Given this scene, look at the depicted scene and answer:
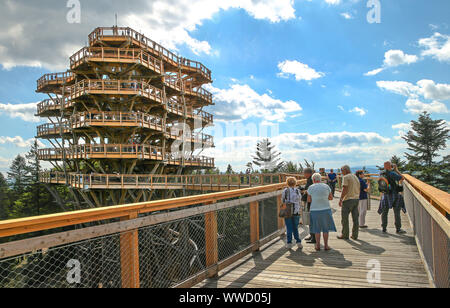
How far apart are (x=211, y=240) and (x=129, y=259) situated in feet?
6.02

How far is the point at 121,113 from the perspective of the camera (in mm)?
27219

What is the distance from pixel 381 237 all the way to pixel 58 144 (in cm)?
4040

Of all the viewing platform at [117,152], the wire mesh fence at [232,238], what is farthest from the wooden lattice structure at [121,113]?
the wire mesh fence at [232,238]

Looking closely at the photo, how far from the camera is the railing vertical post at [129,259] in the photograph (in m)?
3.51

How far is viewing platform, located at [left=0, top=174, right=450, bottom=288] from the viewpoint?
9.85 ft

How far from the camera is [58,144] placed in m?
38.3

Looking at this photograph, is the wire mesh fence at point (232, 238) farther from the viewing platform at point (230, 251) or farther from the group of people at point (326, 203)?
the group of people at point (326, 203)

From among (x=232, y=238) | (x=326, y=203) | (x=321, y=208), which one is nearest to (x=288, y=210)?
(x=321, y=208)

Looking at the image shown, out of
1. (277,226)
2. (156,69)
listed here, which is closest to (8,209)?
(156,69)

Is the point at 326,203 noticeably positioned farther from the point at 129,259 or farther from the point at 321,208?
the point at 129,259

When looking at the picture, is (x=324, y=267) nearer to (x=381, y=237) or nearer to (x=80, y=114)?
(x=381, y=237)

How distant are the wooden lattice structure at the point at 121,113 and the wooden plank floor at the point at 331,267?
900 inches

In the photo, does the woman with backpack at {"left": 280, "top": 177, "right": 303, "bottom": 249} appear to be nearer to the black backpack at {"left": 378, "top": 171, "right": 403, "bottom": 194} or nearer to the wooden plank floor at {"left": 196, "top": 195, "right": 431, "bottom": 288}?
the wooden plank floor at {"left": 196, "top": 195, "right": 431, "bottom": 288}

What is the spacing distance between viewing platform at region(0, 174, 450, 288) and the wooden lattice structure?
22499 millimetres
